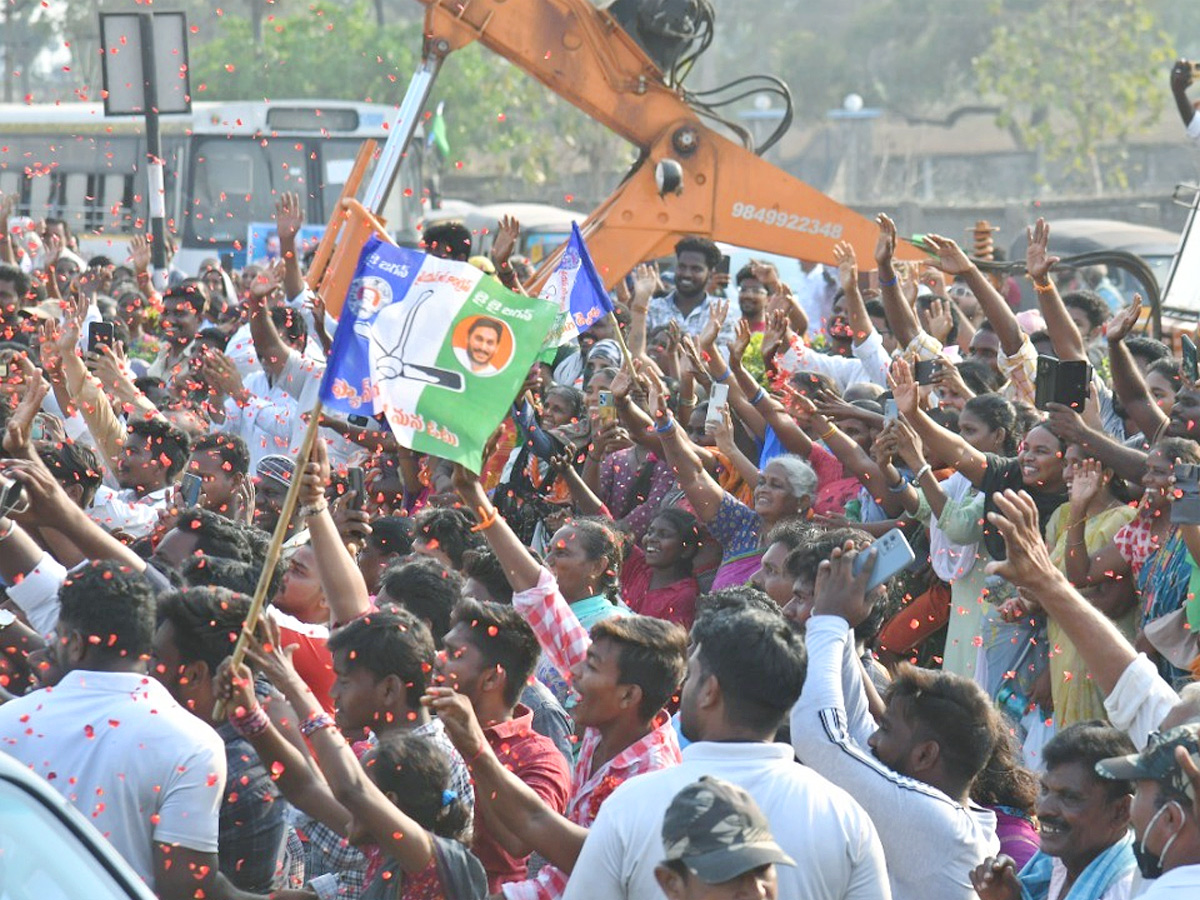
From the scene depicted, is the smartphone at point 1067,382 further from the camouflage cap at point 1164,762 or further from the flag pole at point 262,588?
the camouflage cap at point 1164,762

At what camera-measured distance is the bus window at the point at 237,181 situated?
25.4 metres

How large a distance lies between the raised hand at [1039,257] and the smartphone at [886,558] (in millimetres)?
3880

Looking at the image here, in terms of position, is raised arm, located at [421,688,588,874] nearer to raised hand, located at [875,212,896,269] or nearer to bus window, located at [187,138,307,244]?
raised hand, located at [875,212,896,269]

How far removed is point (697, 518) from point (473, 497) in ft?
8.80

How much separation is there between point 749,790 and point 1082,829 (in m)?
0.96

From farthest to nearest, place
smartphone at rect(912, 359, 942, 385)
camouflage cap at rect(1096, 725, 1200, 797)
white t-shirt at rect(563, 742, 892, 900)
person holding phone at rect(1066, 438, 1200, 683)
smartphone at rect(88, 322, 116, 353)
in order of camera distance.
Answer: smartphone at rect(88, 322, 116, 353), smartphone at rect(912, 359, 942, 385), person holding phone at rect(1066, 438, 1200, 683), white t-shirt at rect(563, 742, 892, 900), camouflage cap at rect(1096, 725, 1200, 797)

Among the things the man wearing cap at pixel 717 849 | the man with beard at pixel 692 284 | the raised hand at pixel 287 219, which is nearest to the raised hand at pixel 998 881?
the man wearing cap at pixel 717 849

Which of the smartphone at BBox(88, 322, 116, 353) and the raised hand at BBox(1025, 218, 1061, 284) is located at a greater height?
the raised hand at BBox(1025, 218, 1061, 284)

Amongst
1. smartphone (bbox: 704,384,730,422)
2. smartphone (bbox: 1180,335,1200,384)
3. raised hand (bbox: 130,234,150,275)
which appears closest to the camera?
smartphone (bbox: 1180,335,1200,384)

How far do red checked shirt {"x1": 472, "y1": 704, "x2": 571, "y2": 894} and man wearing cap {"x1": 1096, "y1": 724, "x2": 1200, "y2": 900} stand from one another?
155cm

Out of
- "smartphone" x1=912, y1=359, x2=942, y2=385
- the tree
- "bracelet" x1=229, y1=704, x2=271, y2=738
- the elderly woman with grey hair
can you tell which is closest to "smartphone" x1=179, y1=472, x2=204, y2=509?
the elderly woman with grey hair

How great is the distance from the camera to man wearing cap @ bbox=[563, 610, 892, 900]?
3.92m

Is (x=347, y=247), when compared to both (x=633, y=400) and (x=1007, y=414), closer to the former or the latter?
(x=633, y=400)

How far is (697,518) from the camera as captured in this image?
26.6 ft
